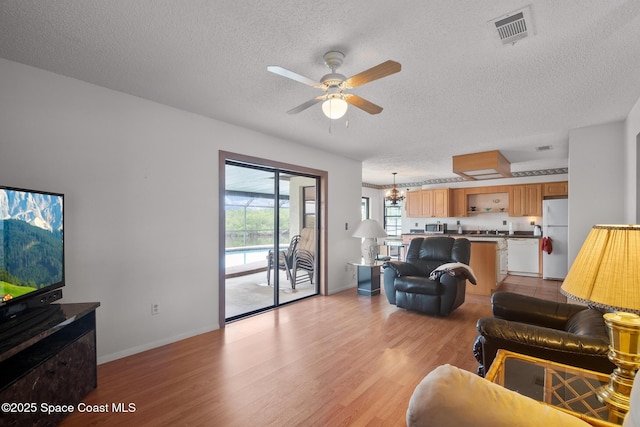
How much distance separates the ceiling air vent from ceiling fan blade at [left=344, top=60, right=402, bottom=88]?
64 cm

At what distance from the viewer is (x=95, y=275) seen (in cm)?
262

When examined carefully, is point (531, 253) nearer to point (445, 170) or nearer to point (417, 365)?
point (445, 170)

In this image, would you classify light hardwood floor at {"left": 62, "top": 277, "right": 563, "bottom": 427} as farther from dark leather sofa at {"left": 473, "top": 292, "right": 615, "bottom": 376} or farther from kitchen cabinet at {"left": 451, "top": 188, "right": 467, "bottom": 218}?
kitchen cabinet at {"left": 451, "top": 188, "right": 467, "bottom": 218}

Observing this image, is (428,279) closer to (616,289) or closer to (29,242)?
(616,289)

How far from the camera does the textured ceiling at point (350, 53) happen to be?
5.64 feet

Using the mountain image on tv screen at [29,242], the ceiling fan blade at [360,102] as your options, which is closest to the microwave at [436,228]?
the ceiling fan blade at [360,102]

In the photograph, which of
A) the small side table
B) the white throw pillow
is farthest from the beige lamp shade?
the small side table

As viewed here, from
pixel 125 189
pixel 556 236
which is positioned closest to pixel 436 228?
pixel 556 236

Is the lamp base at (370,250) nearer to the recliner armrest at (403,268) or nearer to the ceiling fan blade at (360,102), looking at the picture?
the recliner armrest at (403,268)

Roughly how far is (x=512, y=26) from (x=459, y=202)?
7.05m

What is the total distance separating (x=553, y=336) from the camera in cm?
167

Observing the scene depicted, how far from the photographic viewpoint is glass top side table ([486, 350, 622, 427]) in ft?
4.55

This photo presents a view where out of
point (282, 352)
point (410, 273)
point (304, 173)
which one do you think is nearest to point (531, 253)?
point (410, 273)

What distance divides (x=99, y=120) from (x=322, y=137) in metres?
2.64
